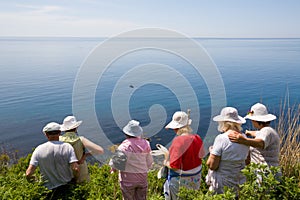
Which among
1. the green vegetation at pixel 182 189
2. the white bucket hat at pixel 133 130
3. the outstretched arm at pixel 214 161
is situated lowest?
the green vegetation at pixel 182 189

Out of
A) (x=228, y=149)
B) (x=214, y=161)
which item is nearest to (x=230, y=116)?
(x=228, y=149)

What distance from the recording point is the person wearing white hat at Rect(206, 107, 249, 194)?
14.0 ft

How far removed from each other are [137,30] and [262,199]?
11.1ft

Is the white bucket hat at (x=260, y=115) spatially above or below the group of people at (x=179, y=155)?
above

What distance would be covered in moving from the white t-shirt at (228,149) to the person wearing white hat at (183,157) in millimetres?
298

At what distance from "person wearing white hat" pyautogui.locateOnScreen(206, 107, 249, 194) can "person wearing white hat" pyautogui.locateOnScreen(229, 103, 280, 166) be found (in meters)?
0.12

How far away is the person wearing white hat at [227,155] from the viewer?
4254 mm

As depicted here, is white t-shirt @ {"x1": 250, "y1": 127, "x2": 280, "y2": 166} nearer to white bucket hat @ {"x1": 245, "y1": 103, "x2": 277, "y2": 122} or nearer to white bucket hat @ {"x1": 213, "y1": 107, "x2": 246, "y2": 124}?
white bucket hat @ {"x1": 245, "y1": 103, "x2": 277, "y2": 122}

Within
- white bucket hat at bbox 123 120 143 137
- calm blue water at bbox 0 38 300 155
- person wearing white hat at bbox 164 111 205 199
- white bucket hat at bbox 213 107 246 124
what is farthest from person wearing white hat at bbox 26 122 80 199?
calm blue water at bbox 0 38 300 155

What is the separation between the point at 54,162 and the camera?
4.71m

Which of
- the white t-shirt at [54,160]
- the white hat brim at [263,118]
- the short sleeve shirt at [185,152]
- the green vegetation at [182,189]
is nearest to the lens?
the green vegetation at [182,189]

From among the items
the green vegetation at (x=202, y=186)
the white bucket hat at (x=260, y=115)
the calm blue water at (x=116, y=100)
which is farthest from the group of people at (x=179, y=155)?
the calm blue water at (x=116, y=100)

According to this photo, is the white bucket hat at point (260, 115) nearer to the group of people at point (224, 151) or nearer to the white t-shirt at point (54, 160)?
the group of people at point (224, 151)

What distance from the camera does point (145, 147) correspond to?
15.5 feet
